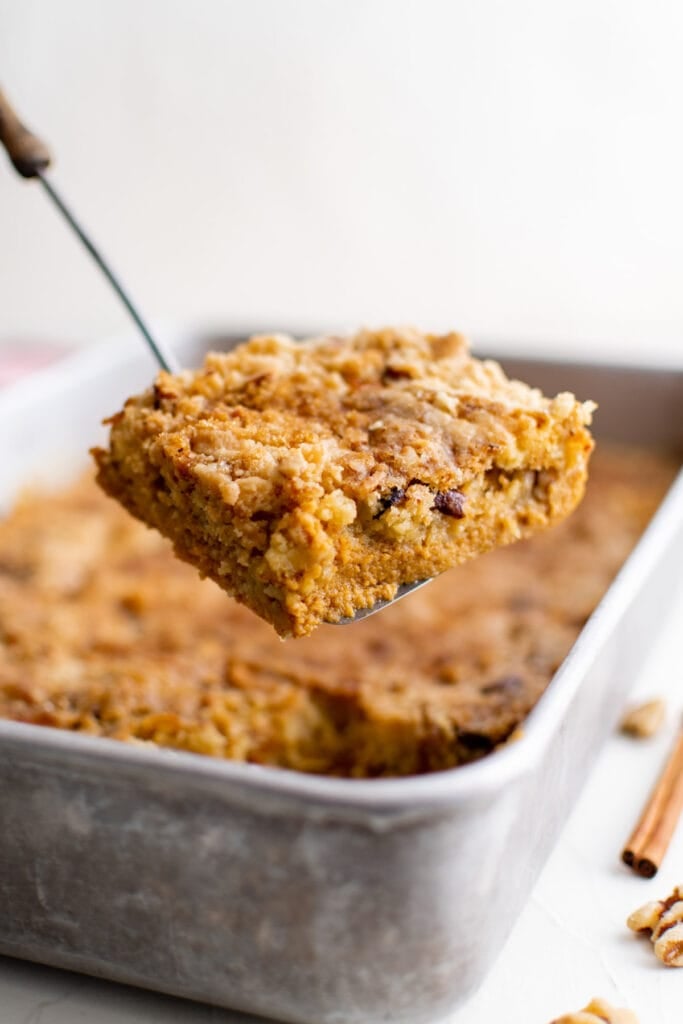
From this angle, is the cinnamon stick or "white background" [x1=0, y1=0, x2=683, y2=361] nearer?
the cinnamon stick

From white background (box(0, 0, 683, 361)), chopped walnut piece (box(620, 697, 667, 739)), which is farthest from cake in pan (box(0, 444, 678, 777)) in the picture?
white background (box(0, 0, 683, 361))

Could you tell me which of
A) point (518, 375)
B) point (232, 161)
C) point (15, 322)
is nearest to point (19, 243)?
point (15, 322)

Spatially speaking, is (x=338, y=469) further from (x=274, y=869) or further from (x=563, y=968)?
(x=563, y=968)

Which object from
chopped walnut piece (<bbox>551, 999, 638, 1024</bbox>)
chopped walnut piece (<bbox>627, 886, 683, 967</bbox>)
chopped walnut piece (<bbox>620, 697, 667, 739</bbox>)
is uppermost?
chopped walnut piece (<bbox>551, 999, 638, 1024</bbox>)

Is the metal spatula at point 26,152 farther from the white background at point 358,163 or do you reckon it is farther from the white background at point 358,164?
the white background at point 358,163

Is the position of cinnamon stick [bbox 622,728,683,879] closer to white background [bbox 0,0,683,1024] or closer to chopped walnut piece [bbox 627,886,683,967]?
chopped walnut piece [bbox 627,886,683,967]

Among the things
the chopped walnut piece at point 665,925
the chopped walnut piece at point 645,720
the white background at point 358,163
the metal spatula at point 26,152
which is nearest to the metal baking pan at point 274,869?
the chopped walnut piece at point 665,925
